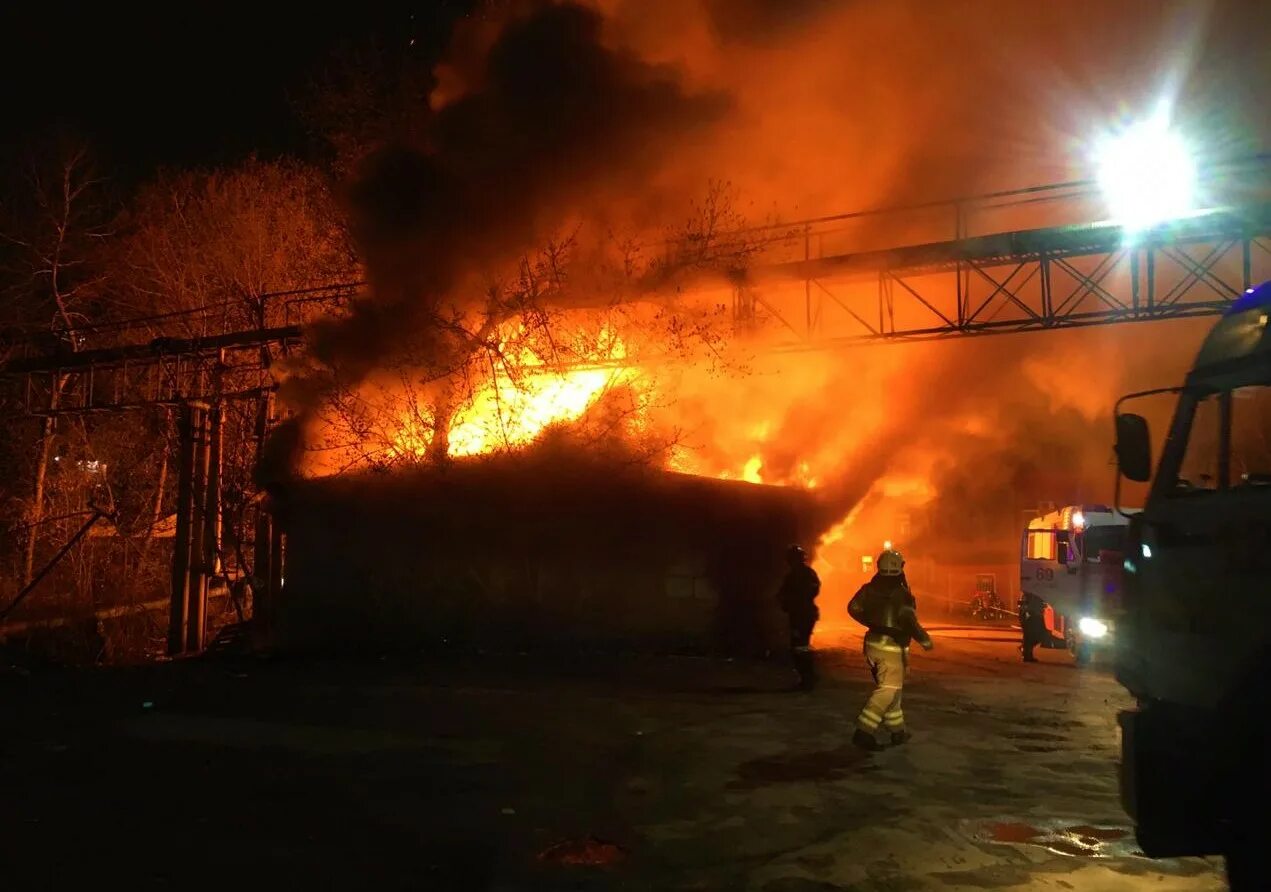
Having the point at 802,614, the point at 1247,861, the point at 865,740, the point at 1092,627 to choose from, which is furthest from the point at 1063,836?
the point at 1092,627

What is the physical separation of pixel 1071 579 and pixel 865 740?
28.8 ft

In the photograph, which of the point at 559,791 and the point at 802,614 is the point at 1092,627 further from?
the point at 559,791

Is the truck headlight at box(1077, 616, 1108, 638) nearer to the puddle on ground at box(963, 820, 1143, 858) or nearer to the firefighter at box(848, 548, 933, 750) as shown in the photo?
the firefighter at box(848, 548, 933, 750)

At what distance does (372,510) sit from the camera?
47.4 ft

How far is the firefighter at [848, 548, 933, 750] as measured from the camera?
7031 millimetres

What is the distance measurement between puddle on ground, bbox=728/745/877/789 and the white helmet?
1.35 m

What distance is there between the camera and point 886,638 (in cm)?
709

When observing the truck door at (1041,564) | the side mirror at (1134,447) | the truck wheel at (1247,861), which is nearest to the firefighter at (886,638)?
the side mirror at (1134,447)

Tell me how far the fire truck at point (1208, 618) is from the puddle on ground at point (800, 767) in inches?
109

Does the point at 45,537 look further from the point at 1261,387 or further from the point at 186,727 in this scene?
the point at 1261,387

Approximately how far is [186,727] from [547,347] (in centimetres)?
786

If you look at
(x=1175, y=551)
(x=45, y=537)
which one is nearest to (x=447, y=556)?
(x=1175, y=551)

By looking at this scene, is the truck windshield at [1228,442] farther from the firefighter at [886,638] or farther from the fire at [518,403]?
the fire at [518,403]

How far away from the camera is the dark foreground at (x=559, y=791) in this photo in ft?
14.9
